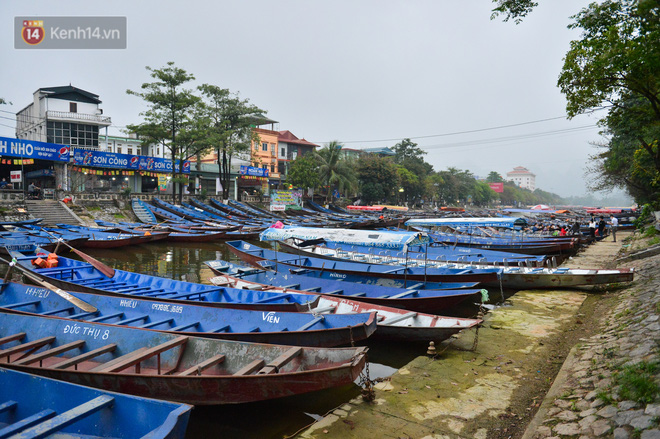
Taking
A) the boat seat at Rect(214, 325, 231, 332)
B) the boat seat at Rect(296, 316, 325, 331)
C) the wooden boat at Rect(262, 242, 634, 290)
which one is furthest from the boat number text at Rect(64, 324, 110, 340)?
the wooden boat at Rect(262, 242, 634, 290)

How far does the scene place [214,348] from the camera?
646cm

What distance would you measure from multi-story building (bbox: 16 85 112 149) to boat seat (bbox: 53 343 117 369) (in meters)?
41.3

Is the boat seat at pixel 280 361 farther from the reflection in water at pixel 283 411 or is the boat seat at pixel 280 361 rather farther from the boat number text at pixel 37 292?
the boat number text at pixel 37 292

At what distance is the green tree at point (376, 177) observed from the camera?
59.5 m

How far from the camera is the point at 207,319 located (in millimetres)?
8484

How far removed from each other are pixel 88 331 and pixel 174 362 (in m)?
1.88

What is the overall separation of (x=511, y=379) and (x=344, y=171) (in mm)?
48787

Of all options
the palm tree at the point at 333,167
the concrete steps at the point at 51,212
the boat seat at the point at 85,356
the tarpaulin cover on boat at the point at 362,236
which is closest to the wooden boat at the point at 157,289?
the boat seat at the point at 85,356

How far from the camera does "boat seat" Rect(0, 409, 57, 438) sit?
13.3ft

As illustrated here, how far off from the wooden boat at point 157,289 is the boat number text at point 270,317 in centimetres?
95

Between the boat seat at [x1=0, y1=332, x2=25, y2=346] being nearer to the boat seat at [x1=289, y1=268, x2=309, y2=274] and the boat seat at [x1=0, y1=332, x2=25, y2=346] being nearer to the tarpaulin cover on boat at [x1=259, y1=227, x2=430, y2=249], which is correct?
the boat seat at [x1=289, y1=268, x2=309, y2=274]

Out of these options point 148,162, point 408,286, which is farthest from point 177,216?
point 408,286

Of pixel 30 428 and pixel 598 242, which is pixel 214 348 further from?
pixel 598 242

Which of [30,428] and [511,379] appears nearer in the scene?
[30,428]
